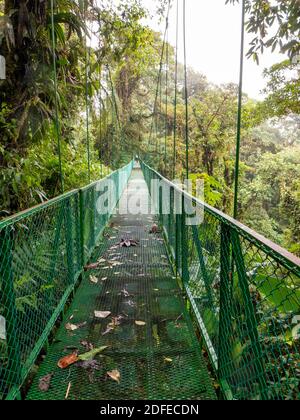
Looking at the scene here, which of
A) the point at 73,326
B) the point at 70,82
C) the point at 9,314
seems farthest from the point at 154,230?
the point at 9,314

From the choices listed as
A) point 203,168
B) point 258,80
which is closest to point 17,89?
point 258,80

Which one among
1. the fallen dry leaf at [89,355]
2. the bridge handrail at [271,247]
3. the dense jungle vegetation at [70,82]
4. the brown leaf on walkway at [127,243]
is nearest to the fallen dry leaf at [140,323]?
the fallen dry leaf at [89,355]

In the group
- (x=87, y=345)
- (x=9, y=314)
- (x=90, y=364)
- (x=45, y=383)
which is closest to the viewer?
(x=9, y=314)

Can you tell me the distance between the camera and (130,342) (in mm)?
1871

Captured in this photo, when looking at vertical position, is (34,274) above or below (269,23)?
below

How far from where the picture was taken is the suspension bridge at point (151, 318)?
1.16m

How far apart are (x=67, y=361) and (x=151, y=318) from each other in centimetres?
62

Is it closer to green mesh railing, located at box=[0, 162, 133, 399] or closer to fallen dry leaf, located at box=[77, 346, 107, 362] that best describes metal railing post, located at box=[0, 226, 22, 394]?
green mesh railing, located at box=[0, 162, 133, 399]

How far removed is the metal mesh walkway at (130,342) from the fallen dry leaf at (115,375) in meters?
0.01

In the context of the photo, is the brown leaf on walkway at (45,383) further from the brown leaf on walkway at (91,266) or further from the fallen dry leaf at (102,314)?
the brown leaf on walkway at (91,266)

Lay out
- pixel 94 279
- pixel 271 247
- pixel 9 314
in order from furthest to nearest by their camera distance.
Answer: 1. pixel 94 279
2. pixel 9 314
3. pixel 271 247

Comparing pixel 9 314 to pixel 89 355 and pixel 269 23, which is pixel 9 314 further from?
pixel 269 23

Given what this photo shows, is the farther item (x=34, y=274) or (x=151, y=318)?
(x=151, y=318)
